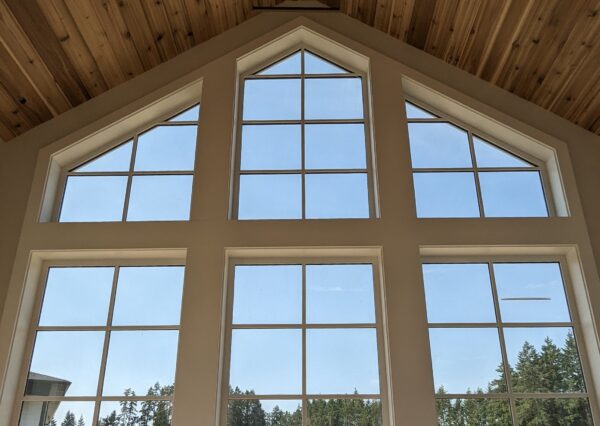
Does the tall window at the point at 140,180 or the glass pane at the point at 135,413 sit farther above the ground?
the tall window at the point at 140,180

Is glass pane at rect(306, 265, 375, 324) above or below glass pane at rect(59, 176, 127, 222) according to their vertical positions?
below

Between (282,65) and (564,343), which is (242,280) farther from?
(564,343)

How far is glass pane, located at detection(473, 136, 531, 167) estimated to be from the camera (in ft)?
11.0

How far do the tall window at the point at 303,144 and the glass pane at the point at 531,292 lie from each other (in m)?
0.87

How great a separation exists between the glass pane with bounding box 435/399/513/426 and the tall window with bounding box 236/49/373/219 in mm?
1144

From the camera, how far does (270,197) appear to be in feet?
10.8

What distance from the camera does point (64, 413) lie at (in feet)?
9.30

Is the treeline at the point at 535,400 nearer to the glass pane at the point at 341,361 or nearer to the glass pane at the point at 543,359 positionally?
the glass pane at the point at 543,359

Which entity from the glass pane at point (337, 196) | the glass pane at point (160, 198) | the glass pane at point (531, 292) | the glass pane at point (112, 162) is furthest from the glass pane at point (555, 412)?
the glass pane at point (112, 162)

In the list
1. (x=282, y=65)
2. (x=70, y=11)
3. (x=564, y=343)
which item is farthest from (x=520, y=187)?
(x=70, y=11)

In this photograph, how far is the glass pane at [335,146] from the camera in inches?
134

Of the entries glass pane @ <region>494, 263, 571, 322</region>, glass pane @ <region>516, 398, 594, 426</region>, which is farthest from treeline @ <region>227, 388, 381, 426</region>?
glass pane @ <region>494, 263, 571, 322</region>

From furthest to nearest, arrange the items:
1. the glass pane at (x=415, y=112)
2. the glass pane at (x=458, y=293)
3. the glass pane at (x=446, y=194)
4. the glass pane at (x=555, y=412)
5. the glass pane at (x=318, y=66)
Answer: the glass pane at (x=318, y=66) → the glass pane at (x=415, y=112) → the glass pane at (x=446, y=194) → the glass pane at (x=458, y=293) → the glass pane at (x=555, y=412)

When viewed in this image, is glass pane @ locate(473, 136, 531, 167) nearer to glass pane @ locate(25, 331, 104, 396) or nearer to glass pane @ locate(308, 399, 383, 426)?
glass pane @ locate(308, 399, 383, 426)
